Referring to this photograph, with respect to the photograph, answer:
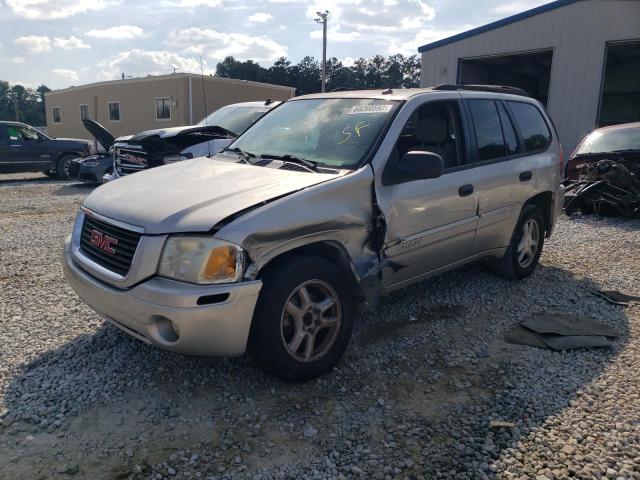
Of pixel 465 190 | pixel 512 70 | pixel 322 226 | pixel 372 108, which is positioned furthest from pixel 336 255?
pixel 512 70

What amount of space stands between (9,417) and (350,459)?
1.91 meters

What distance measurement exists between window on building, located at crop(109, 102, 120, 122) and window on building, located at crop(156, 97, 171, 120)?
4.05m

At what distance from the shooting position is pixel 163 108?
28.6m

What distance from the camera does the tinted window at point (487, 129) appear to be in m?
4.52

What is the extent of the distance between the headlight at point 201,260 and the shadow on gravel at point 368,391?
32.0 inches

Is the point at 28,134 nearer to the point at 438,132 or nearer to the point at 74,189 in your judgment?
the point at 74,189

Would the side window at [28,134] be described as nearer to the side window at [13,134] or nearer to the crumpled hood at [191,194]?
the side window at [13,134]

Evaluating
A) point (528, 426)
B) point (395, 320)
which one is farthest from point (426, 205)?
point (528, 426)

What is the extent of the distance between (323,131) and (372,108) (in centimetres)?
42

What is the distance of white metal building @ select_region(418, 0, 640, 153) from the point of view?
45.4 feet

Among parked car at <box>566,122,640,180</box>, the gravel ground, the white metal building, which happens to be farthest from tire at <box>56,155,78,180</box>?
parked car at <box>566,122,640,180</box>

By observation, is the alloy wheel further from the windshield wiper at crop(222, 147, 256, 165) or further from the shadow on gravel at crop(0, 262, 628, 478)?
the windshield wiper at crop(222, 147, 256, 165)

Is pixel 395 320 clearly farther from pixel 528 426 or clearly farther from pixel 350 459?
pixel 350 459

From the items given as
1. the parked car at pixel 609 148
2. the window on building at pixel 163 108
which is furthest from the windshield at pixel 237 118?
the window on building at pixel 163 108
